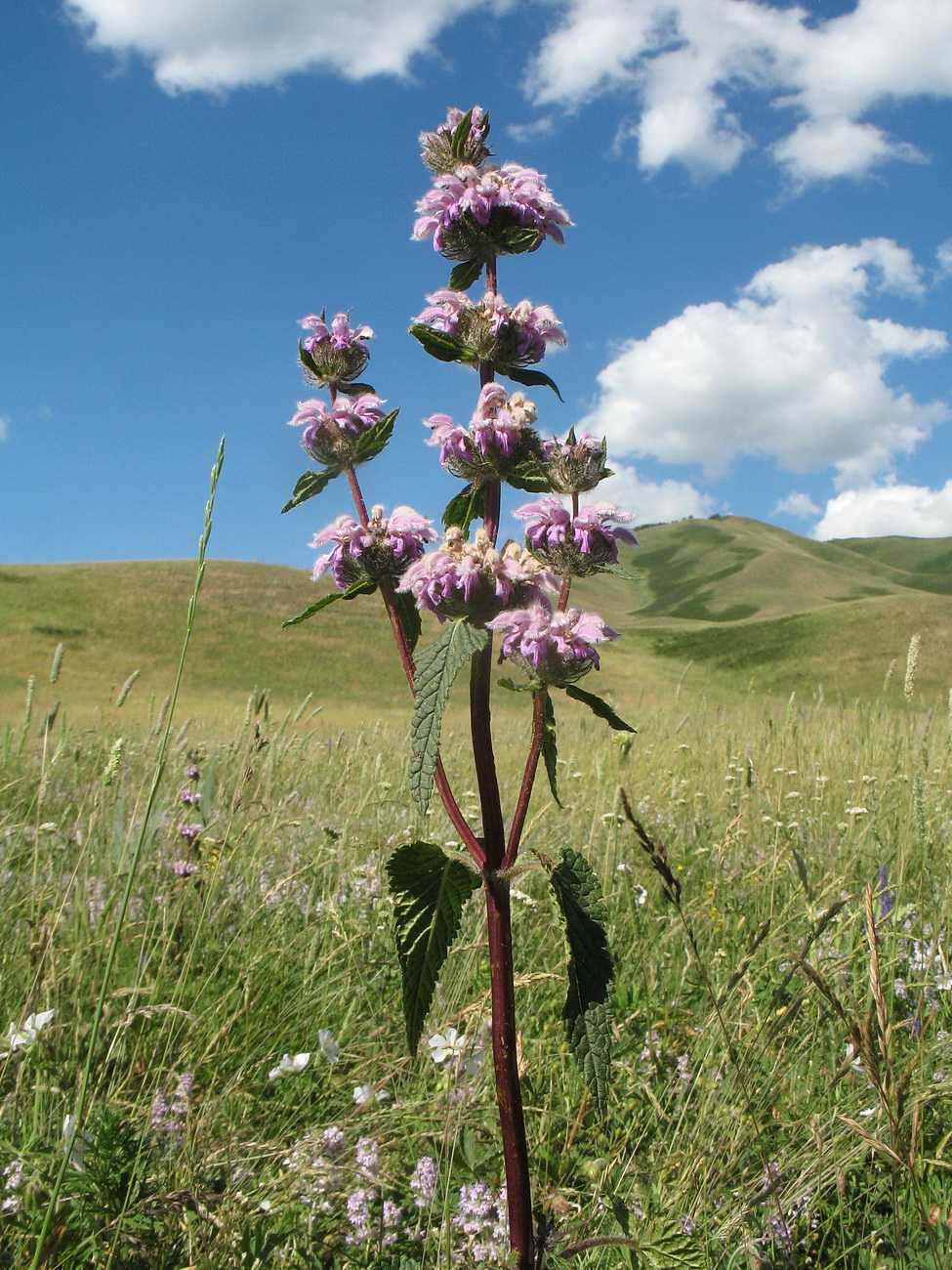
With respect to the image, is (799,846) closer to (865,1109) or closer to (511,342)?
(865,1109)

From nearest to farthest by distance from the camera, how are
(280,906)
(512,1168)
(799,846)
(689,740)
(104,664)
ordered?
(512,1168) → (280,906) → (799,846) → (689,740) → (104,664)

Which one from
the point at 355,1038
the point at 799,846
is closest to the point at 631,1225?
the point at 355,1038

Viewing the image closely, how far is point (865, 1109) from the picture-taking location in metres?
1.92

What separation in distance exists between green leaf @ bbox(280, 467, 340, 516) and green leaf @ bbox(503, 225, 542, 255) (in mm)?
595

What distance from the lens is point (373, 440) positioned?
165 centimetres

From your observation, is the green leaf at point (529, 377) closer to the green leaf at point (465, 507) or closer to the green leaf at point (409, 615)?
the green leaf at point (465, 507)

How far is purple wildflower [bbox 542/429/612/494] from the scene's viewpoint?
5.02ft

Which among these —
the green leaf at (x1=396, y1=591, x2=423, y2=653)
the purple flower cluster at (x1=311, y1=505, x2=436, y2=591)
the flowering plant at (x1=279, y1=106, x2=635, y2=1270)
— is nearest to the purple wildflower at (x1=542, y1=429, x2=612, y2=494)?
the flowering plant at (x1=279, y1=106, x2=635, y2=1270)

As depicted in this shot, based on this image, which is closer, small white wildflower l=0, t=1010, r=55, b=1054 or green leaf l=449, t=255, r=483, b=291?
small white wildflower l=0, t=1010, r=55, b=1054

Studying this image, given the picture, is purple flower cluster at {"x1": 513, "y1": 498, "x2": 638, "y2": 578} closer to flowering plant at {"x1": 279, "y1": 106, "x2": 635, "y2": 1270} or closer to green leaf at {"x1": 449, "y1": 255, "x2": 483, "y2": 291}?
flowering plant at {"x1": 279, "y1": 106, "x2": 635, "y2": 1270}

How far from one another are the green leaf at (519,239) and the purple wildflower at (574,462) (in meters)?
0.42

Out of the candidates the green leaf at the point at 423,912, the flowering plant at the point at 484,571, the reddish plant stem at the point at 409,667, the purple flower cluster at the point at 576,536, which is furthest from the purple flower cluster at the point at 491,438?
the green leaf at the point at 423,912

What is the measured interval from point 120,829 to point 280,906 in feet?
2.32

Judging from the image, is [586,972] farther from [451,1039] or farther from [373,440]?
[373,440]
